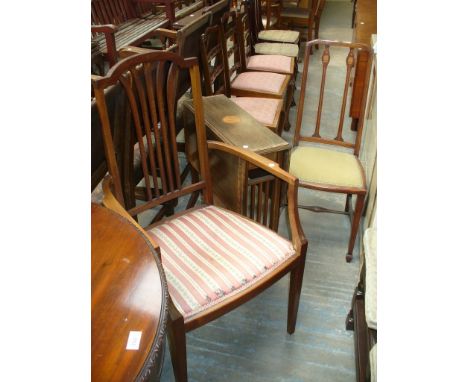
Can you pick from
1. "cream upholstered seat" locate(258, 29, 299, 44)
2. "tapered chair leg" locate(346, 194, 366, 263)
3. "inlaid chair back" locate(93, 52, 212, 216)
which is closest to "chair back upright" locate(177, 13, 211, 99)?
"inlaid chair back" locate(93, 52, 212, 216)

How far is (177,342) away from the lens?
1198 mm

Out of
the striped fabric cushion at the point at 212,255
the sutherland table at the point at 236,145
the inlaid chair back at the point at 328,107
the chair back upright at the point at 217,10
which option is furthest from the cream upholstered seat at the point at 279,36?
the striped fabric cushion at the point at 212,255

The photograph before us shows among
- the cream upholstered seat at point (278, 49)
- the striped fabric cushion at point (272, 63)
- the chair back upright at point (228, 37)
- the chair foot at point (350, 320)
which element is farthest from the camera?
the cream upholstered seat at point (278, 49)

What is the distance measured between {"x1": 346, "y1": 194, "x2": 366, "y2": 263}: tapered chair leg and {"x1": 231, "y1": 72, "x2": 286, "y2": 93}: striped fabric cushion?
1.11 m

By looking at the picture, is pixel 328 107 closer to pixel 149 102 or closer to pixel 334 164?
pixel 334 164

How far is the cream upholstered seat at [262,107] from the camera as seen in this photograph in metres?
2.31

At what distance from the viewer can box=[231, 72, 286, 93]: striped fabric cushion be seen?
2706mm

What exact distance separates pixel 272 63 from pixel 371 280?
2.27m

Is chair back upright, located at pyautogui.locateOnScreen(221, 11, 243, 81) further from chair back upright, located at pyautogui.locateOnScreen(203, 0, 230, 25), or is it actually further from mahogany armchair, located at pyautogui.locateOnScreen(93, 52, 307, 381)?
mahogany armchair, located at pyautogui.locateOnScreen(93, 52, 307, 381)

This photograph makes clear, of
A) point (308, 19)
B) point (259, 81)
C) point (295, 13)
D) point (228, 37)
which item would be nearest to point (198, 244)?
point (259, 81)

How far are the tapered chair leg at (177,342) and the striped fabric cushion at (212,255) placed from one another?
40mm

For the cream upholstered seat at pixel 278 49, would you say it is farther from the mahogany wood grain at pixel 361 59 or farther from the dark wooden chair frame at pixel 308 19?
the dark wooden chair frame at pixel 308 19
